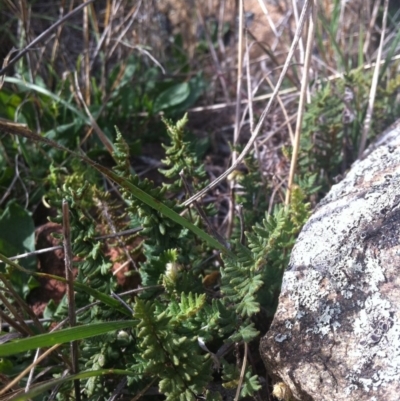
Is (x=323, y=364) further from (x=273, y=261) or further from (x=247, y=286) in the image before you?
(x=273, y=261)

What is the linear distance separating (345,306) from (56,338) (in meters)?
0.59

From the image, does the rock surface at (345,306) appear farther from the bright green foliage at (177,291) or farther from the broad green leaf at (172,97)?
the broad green leaf at (172,97)

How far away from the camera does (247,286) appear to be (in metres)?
1.27

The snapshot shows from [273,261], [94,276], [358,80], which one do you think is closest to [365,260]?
[273,261]

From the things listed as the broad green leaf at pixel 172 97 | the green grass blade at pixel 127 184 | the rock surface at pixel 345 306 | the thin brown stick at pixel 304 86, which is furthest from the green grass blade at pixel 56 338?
the broad green leaf at pixel 172 97

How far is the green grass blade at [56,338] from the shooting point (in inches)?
40.4

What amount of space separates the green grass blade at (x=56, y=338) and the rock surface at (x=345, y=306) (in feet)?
1.16

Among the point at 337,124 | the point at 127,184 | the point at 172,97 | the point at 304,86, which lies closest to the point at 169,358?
the point at 127,184

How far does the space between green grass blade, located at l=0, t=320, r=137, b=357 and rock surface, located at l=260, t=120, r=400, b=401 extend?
1.16ft

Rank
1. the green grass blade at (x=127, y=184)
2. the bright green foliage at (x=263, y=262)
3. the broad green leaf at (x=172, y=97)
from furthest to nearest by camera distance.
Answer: the broad green leaf at (x=172, y=97) < the bright green foliage at (x=263, y=262) < the green grass blade at (x=127, y=184)

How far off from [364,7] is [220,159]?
0.87m

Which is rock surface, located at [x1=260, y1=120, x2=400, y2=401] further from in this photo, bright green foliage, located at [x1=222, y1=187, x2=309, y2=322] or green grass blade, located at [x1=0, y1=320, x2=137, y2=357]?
green grass blade, located at [x1=0, y1=320, x2=137, y2=357]

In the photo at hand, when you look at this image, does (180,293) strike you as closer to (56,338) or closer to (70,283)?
(70,283)

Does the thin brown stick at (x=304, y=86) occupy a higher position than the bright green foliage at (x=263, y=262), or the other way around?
the thin brown stick at (x=304, y=86)
